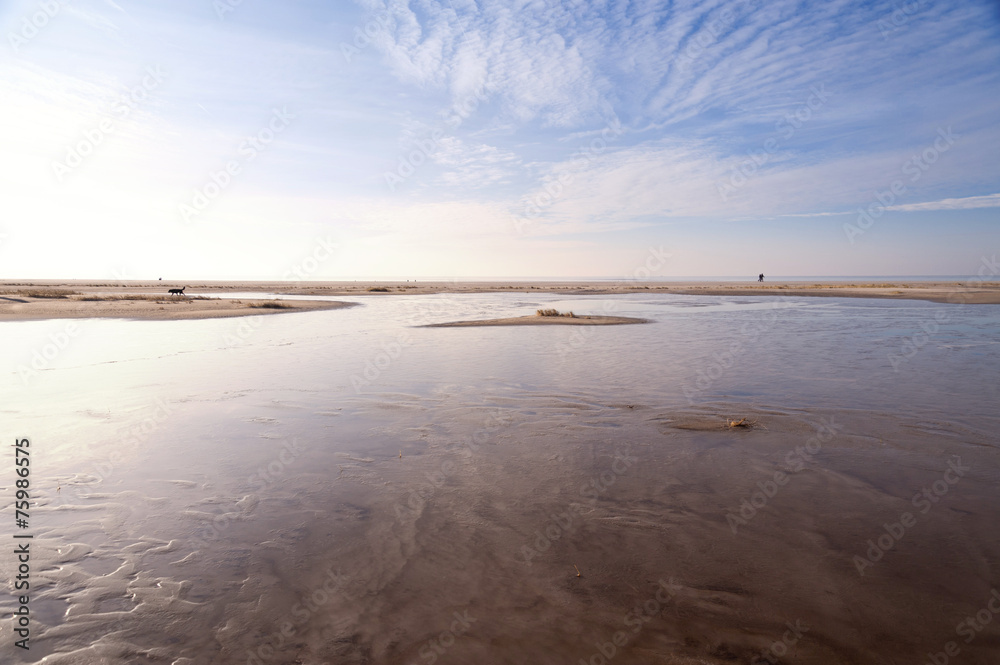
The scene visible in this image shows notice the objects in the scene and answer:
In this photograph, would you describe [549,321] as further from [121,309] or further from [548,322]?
[121,309]

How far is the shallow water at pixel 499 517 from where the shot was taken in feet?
13.5

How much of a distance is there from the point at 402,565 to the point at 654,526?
118 inches

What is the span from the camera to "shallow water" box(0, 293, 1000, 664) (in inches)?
162

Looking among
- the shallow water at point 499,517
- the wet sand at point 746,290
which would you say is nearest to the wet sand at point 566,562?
the shallow water at point 499,517

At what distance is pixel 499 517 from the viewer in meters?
6.08

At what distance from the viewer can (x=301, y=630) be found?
4156 millimetres

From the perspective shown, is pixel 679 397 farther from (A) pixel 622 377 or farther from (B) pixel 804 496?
(B) pixel 804 496

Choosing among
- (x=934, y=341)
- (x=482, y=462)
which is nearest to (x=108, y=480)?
(x=482, y=462)

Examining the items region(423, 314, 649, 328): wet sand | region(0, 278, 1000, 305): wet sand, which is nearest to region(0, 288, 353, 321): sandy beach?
region(423, 314, 649, 328): wet sand

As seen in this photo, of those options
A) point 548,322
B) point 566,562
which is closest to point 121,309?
point 548,322

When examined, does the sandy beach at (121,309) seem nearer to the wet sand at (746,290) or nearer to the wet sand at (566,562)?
the wet sand at (746,290)

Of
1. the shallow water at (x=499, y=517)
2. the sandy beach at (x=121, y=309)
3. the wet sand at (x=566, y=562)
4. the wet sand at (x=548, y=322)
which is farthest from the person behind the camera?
the sandy beach at (x=121, y=309)

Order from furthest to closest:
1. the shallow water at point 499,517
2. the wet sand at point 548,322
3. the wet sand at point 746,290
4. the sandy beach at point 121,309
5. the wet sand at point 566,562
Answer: the wet sand at point 746,290, the sandy beach at point 121,309, the wet sand at point 548,322, the shallow water at point 499,517, the wet sand at point 566,562

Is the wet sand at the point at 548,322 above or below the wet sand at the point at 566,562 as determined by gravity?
above
